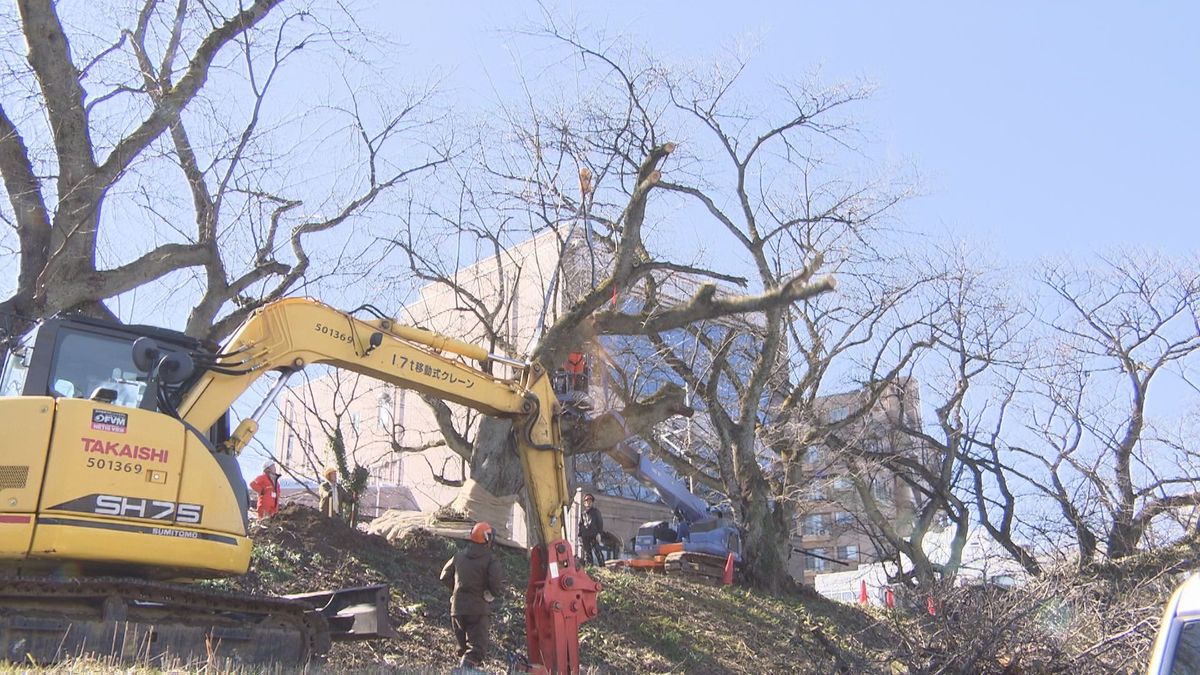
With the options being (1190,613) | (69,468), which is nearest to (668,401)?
(69,468)

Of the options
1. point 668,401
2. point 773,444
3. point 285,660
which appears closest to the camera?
point 285,660

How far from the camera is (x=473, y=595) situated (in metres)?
11.3

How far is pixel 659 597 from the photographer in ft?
55.6

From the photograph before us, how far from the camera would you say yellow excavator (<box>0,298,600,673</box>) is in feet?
27.1

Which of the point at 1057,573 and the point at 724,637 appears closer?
the point at 1057,573

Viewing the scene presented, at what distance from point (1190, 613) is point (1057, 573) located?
6707 millimetres

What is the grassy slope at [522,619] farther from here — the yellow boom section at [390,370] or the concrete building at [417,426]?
the concrete building at [417,426]

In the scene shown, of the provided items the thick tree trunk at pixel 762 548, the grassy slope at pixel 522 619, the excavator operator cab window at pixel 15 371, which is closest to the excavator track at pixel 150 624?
the grassy slope at pixel 522 619

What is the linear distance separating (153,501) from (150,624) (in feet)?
3.29

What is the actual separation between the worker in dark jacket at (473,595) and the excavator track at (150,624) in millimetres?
1755

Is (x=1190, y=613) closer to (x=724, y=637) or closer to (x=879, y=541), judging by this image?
(x=724, y=637)

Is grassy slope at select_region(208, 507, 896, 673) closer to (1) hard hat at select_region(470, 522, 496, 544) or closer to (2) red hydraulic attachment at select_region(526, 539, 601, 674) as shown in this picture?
(2) red hydraulic attachment at select_region(526, 539, 601, 674)

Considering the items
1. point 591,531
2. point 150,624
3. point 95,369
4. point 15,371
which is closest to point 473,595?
point 150,624

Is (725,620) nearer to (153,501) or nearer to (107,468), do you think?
(153,501)
